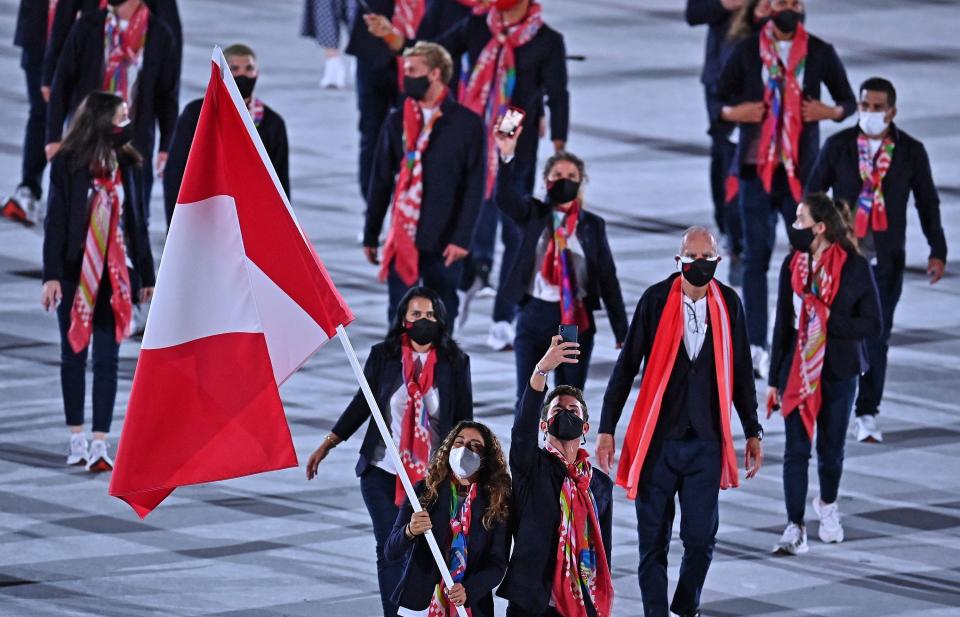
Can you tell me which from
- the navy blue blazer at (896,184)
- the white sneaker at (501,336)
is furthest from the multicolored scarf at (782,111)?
the white sneaker at (501,336)

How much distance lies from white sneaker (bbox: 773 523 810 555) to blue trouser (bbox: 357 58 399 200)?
6.32m

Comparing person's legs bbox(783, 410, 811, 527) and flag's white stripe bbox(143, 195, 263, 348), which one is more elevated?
flag's white stripe bbox(143, 195, 263, 348)

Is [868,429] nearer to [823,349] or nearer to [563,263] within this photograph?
[823,349]

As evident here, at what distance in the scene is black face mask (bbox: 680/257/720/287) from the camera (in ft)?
33.8

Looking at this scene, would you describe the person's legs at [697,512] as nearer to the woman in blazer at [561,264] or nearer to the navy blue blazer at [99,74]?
the woman in blazer at [561,264]

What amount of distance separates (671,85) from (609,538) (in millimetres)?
A: 13698

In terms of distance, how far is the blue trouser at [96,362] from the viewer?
12625 mm

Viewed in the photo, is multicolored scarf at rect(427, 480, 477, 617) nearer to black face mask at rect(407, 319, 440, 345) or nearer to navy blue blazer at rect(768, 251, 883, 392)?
black face mask at rect(407, 319, 440, 345)

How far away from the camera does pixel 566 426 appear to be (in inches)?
369

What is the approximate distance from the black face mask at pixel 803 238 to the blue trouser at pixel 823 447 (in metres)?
0.68

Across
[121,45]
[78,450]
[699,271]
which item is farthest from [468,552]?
[121,45]

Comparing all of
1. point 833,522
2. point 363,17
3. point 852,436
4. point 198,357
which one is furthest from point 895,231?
point 198,357

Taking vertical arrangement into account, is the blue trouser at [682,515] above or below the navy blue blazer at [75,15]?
below

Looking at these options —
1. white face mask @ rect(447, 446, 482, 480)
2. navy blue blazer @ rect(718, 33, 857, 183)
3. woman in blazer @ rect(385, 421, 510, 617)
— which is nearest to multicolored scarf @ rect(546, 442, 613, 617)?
woman in blazer @ rect(385, 421, 510, 617)
